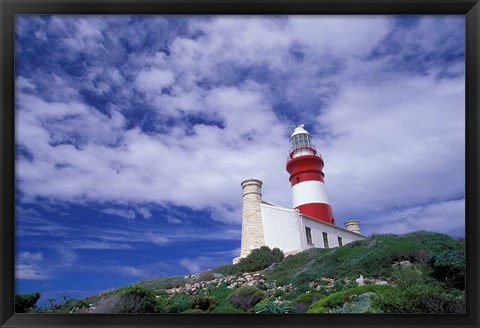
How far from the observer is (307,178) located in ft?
17.8

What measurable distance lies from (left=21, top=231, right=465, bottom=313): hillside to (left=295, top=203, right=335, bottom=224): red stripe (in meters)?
0.63

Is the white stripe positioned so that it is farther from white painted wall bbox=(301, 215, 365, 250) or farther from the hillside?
the hillside

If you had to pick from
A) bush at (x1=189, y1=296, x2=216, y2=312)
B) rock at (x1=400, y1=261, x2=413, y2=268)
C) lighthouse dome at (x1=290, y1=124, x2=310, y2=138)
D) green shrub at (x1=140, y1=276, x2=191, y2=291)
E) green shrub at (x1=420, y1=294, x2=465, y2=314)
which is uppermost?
lighthouse dome at (x1=290, y1=124, x2=310, y2=138)

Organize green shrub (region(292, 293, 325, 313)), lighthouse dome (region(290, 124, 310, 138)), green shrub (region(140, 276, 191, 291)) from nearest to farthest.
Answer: green shrub (region(292, 293, 325, 313)) → green shrub (region(140, 276, 191, 291)) → lighthouse dome (region(290, 124, 310, 138))

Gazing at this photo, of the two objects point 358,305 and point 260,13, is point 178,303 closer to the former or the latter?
point 358,305

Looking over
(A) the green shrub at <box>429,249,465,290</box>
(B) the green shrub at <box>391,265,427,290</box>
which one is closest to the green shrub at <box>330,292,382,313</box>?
(B) the green shrub at <box>391,265,427,290</box>

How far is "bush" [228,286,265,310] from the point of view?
372 cm

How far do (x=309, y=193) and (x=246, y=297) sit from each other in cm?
249

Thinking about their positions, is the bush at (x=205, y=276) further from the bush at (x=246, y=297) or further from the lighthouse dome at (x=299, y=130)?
the lighthouse dome at (x=299, y=130)

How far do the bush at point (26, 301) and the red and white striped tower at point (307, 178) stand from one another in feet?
7.73

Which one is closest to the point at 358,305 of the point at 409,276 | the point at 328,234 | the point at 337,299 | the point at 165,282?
the point at 337,299

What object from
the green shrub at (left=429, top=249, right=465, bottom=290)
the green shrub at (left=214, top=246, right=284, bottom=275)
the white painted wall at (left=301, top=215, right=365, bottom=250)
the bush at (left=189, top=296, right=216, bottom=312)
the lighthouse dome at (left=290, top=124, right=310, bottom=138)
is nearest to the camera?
the green shrub at (left=429, top=249, right=465, bottom=290)

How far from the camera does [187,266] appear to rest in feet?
14.0

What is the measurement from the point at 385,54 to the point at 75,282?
9.55ft
